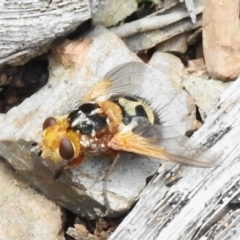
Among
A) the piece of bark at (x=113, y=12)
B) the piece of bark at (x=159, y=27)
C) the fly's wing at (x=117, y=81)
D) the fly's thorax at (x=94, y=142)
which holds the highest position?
the piece of bark at (x=113, y=12)

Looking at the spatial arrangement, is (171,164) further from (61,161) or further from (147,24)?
(147,24)

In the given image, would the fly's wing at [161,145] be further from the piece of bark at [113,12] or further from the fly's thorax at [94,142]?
the piece of bark at [113,12]

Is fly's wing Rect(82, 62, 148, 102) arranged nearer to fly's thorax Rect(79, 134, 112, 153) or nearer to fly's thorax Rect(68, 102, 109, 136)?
fly's thorax Rect(68, 102, 109, 136)

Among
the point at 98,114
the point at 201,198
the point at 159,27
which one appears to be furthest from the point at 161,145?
the point at 159,27

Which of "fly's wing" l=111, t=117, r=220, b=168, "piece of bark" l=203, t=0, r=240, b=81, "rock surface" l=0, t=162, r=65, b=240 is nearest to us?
"fly's wing" l=111, t=117, r=220, b=168

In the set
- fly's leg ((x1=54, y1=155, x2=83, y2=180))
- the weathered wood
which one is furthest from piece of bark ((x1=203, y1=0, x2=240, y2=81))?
fly's leg ((x1=54, y1=155, x2=83, y2=180))

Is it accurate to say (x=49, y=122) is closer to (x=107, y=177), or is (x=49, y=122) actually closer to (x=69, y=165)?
(x=69, y=165)

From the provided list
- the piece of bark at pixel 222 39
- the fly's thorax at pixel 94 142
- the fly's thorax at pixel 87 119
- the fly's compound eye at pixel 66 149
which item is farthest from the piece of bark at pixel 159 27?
the fly's compound eye at pixel 66 149
